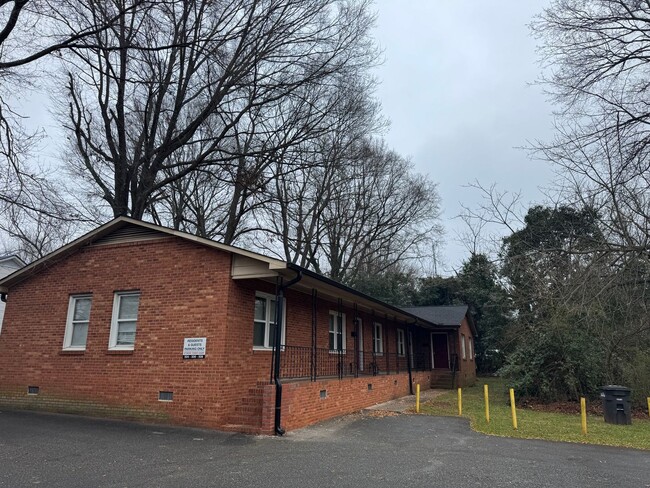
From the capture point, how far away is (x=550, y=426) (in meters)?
11.1

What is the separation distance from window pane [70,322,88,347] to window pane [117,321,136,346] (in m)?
1.22

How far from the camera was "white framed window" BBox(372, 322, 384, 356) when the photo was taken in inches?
754

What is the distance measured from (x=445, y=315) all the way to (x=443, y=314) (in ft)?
0.89

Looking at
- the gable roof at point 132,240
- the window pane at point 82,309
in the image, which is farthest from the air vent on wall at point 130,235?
the window pane at point 82,309

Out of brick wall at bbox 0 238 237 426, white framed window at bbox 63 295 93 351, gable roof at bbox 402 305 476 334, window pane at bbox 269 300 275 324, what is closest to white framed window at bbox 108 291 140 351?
brick wall at bbox 0 238 237 426

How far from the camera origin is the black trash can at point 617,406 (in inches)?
463

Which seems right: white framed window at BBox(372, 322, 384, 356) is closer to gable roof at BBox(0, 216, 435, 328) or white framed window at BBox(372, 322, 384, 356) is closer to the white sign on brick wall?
gable roof at BBox(0, 216, 435, 328)

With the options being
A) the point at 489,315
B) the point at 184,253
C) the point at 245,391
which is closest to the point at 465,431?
the point at 245,391

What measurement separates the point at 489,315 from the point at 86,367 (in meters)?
26.6

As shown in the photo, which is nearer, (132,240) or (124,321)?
(124,321)

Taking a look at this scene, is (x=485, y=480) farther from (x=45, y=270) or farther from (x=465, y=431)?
(x=45, y=270)

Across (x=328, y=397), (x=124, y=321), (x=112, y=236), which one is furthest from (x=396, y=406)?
(x=112, y=236)

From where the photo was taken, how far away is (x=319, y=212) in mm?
25953

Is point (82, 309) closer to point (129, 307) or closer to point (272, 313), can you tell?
point (129, 307)
